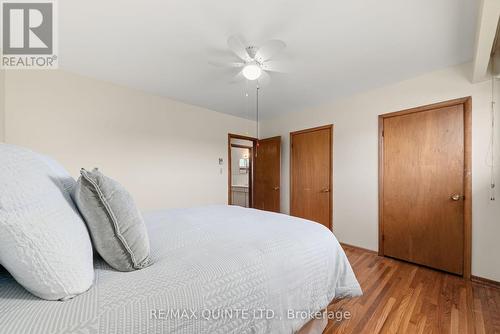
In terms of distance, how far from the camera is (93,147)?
8.43ft

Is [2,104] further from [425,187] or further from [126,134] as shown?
[425,187]

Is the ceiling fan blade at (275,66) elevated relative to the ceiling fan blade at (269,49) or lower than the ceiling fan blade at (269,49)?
elevated

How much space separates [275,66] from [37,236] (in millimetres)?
2331

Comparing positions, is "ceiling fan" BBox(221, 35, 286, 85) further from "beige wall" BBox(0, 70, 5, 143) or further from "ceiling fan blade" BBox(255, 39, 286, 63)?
"beige wall" BBox(0, 70, 5, 143)

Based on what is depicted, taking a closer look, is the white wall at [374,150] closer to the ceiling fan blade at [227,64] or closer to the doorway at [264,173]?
the doorway at [264,173]

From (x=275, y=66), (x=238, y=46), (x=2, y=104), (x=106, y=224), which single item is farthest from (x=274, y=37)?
(x=2, y=104)

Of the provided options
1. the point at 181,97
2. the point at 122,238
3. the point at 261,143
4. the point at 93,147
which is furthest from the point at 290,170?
the point at 122,238

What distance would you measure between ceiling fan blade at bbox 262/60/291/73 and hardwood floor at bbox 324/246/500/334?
2396 millimetres

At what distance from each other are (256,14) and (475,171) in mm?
2664

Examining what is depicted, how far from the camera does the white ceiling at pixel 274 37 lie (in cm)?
147

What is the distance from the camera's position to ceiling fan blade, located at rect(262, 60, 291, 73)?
218 cm

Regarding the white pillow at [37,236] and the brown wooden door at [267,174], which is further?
the brown wooden door at [267,174]

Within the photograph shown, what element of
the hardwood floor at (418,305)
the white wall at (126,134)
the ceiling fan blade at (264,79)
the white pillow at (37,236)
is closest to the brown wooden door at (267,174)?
the white wall at (126,134)

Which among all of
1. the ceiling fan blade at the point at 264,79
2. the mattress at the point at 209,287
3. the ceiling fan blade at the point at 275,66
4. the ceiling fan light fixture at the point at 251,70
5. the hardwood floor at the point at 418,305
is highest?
the ceiling fan blade at the point at 275,66
